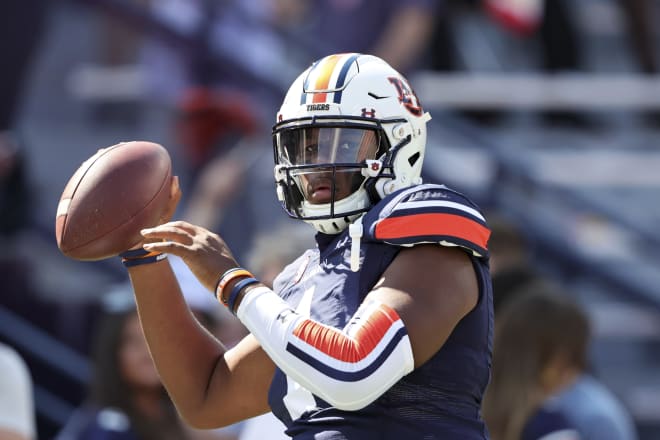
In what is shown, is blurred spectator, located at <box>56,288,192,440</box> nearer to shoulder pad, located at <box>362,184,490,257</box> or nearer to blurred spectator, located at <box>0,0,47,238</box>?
blurred spectator, located at <box>0,0,47,238</box>

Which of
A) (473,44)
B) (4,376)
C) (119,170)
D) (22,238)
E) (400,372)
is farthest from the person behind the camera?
(473,44)

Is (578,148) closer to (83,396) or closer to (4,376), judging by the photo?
(83,396)

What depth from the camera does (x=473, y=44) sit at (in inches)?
360

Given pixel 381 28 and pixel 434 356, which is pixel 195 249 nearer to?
pixel 434 356

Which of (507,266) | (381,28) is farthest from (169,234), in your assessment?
(381,28)

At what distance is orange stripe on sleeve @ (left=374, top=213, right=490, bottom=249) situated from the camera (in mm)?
2553

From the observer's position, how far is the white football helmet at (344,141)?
2742mm

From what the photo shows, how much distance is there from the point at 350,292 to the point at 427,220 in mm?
209

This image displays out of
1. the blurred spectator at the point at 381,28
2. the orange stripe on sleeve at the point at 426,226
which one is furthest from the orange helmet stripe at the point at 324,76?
the blurred spectator at the point at 381,28

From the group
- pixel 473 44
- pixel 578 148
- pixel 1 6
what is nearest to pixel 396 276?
pixel 1 6

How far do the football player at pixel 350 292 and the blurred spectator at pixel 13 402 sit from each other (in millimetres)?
521

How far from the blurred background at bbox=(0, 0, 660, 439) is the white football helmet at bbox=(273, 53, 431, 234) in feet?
7.52

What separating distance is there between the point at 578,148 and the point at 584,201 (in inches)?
61.1

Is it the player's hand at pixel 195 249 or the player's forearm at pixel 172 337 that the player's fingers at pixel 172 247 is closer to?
the player's hand at pixel 195 249
